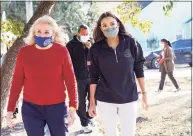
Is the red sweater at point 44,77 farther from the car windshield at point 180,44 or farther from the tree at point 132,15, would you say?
the car windshield at point 180,44

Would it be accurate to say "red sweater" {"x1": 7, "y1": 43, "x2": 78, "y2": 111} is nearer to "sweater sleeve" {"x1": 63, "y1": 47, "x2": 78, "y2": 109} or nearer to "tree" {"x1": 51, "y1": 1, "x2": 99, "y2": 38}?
"sweater sleeve" {"x1": 63, "y1": 47, "x2": 78, "y2": 109}

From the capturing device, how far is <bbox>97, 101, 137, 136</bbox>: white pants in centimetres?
384

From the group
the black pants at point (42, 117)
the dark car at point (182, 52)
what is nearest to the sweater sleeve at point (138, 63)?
the black pants at point (42, 117)

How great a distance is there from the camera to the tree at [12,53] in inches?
261

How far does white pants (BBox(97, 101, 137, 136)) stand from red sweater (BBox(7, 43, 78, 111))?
16.2 inches

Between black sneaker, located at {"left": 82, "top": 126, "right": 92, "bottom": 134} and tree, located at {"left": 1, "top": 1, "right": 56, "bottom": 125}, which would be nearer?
black sneaker, located at {"left": 82, "top": 126, "right": 92, "bottom": 134}

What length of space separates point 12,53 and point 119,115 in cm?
336

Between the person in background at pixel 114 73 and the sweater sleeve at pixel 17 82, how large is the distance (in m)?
0.74

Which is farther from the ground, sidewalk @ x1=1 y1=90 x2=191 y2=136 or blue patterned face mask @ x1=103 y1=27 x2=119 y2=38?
blue patterned face mask @ x1=103 y1=27 x2=119 y2=38

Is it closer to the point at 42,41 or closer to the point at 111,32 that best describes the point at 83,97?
the point at 111,32

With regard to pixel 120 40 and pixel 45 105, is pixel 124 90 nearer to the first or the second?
pixel 120 40

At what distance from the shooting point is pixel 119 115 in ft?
12.9

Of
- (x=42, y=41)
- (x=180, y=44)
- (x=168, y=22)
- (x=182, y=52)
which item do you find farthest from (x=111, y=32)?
(x=168, y=22)

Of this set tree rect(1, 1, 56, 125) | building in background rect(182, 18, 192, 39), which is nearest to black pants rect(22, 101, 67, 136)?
tree rect(1, 1, 56, 125)
